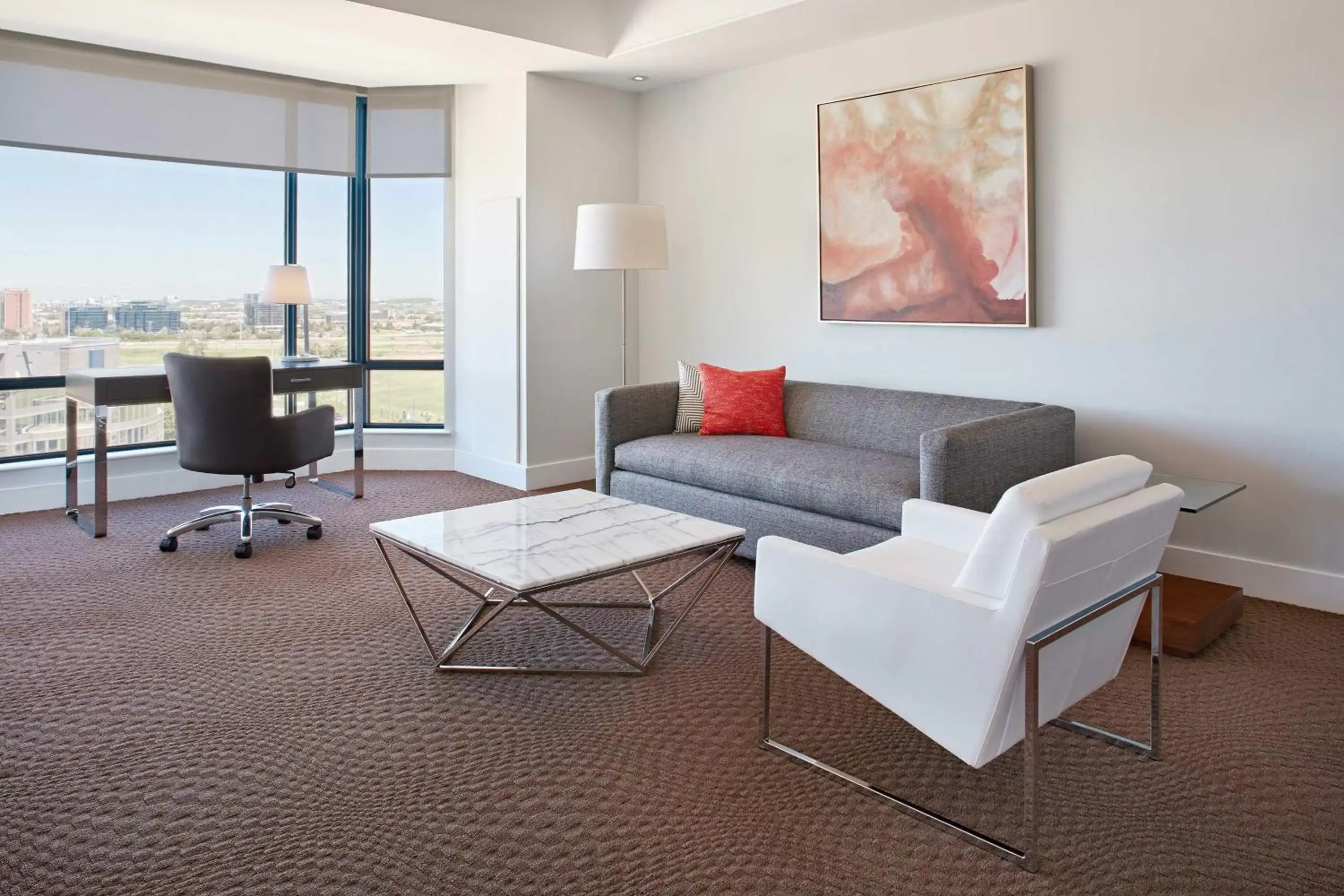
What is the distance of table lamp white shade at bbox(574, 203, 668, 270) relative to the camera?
5023 millimetres

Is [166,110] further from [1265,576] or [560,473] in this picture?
[1265,576]

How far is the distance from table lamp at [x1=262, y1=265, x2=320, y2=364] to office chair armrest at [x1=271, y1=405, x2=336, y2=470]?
0.77m

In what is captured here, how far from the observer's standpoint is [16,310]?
16.9 ft

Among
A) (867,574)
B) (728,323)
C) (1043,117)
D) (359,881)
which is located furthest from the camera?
(728,323)

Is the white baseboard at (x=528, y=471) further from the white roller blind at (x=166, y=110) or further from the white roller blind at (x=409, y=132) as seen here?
the white roller blind at (x=166, y=110)

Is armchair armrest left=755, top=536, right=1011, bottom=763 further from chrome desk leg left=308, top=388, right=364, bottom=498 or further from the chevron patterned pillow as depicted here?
chrome desk leg left=308, top=388, right=364, bottom=498

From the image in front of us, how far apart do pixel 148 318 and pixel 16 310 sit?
2.16 feet

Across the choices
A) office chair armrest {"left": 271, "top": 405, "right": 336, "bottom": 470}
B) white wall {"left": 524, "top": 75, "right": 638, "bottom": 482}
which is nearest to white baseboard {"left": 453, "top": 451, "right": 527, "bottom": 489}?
white wall {"left": 524, "top": 75, "right": 638, "bottom": 482}

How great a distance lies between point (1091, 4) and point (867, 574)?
3.03 meters

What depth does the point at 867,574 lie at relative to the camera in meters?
2.21

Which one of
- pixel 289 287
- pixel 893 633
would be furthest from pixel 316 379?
pixel 893 633

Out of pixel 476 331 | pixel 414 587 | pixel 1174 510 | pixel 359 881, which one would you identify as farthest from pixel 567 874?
pixel 476 331

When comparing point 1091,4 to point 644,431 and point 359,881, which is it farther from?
point 359,881

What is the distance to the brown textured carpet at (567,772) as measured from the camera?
199 cm
